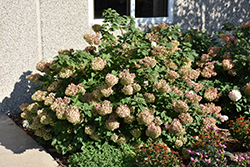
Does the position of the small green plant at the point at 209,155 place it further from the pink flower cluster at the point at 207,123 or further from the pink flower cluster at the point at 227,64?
the pink flower cluster at the point at 227,64

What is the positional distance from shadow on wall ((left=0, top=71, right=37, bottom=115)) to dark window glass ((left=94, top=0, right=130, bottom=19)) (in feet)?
5.54

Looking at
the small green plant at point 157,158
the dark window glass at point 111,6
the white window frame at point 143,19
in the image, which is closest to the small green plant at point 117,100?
the small green plant at point 157,158

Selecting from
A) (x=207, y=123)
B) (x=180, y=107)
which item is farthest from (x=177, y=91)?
(x=207, y=123)

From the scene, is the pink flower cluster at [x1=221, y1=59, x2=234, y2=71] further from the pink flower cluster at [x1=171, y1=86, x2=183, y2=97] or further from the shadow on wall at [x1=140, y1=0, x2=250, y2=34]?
the shadow on wall at [x1=140, y1=0, x2=250, y2=34]

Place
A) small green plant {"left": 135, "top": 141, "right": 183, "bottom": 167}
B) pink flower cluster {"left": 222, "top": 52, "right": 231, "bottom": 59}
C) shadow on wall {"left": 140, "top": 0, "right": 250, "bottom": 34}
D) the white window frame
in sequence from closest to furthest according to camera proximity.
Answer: small green plant {"left": 135, "top": 141, "right": 183, "bottom": 167} < pink flower cluster {"left": 222, "top": 52, "right": 231, "bottom": 59} < the white window frame < shadow on wall {"left": 140, "top": 0, "right": 250, "bottom": 34}

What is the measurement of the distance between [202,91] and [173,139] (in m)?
0.93

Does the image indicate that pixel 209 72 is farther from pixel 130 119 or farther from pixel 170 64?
pixel 130 119

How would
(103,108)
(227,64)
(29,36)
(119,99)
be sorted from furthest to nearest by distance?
(29,36)
(227,64)
(119,99)
(103,108)

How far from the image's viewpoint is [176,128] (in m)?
3.05

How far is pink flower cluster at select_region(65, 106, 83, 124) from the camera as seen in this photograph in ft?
9.14

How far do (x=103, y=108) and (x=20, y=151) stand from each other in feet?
4.10

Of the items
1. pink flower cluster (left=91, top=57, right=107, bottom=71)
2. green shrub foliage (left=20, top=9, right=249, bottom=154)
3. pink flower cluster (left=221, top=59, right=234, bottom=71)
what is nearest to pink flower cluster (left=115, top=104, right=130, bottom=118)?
green shrub foliage (left=20, top=9, right=249, bottom=154)

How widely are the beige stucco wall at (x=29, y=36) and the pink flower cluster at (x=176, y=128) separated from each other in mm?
2479

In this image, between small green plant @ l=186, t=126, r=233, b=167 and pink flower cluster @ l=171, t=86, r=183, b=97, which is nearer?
small green plant @ l=186, t=126, r=233, b=167
